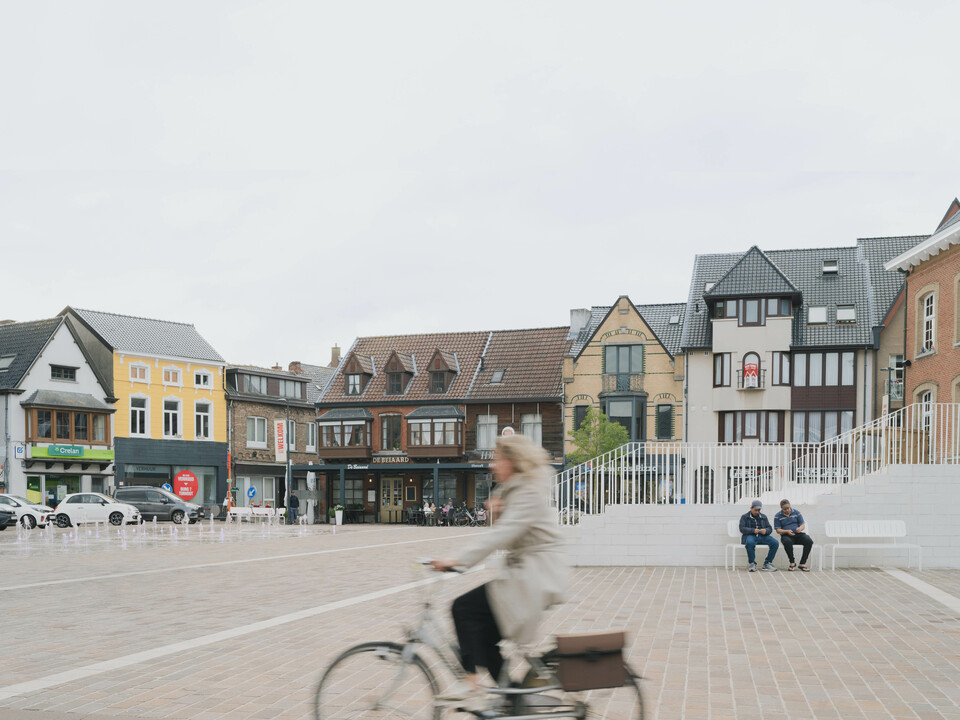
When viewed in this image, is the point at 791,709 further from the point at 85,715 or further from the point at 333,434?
the point at 333,434

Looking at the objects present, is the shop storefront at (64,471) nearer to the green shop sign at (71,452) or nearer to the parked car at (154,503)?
the green shop sign at (71,452)

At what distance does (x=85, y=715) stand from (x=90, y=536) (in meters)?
27.8

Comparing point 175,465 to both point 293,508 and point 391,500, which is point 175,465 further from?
point 391,500

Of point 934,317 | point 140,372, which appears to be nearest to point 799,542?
point 934,317

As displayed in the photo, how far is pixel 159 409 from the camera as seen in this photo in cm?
5606

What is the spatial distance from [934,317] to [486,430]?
2976 cm

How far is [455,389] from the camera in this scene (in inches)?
2110

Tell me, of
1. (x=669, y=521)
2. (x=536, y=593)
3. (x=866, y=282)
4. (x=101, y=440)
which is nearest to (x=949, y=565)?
(x=669, y=521)

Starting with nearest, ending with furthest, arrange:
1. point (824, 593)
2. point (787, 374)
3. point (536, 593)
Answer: point (536, 593), point (824, 593), point (787, 374)

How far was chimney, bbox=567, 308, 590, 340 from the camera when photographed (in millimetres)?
52781

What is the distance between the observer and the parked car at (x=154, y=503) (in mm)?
45169

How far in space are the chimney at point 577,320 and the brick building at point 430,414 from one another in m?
0.73

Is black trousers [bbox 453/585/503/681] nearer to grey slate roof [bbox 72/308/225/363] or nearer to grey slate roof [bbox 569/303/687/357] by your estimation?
grey slate roof [bbox 569/303/687/357]

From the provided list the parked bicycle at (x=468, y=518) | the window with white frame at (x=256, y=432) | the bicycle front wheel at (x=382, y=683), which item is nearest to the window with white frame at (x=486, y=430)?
the parked bicycle at (x=468, y=518)
